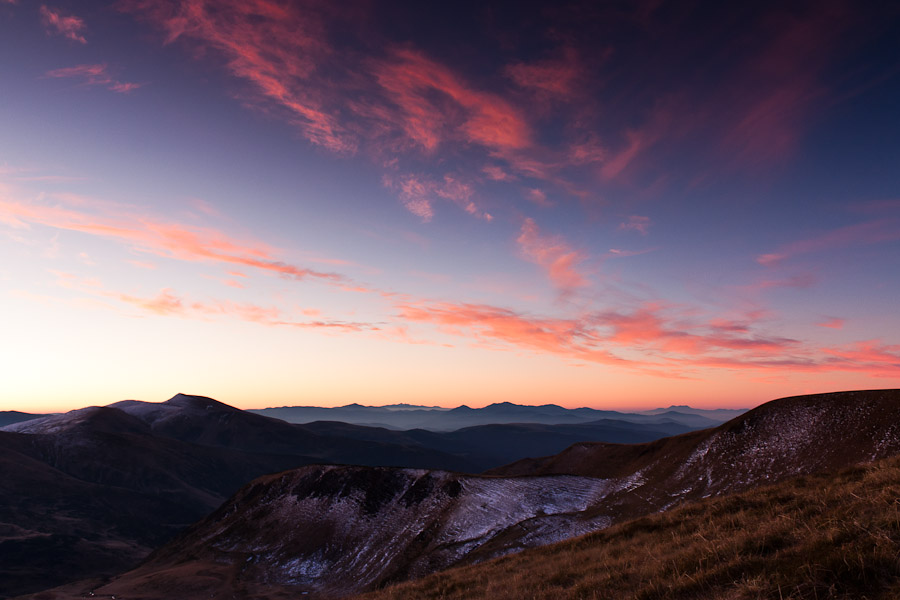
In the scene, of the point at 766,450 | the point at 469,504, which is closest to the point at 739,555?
the point at 469,504

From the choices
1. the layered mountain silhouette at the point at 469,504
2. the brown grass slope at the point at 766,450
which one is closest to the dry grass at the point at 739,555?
the layered mountain silhouette at the point at 469,504

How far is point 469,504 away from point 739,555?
62205 mm

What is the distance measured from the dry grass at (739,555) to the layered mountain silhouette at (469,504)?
3594 centimetres

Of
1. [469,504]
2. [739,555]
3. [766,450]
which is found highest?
[739,555]

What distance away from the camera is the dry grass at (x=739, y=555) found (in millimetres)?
6691

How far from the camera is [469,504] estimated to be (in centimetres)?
6562

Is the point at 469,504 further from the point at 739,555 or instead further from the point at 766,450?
the point at 739,555

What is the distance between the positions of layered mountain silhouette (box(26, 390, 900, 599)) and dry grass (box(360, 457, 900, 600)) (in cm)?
3594

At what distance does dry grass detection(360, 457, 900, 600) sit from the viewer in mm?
6691

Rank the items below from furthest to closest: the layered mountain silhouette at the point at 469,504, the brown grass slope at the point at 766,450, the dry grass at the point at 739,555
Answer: the layered mountain silhouette at the point at 469,504, the brown grass slope at the point at 766,450, the dry grass at the point at 739,555

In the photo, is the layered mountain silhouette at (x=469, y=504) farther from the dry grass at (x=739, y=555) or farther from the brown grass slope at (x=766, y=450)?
the dry grass at (x=739, y=555)

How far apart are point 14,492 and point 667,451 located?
21480 cm

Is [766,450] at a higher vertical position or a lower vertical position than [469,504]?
higher

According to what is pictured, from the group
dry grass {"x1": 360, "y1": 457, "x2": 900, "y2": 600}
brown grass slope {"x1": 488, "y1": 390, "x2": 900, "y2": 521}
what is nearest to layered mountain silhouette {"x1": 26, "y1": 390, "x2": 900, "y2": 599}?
brown grass slope {"x1": 488, "y1": 390, "x2": 900, "y2": 521}
